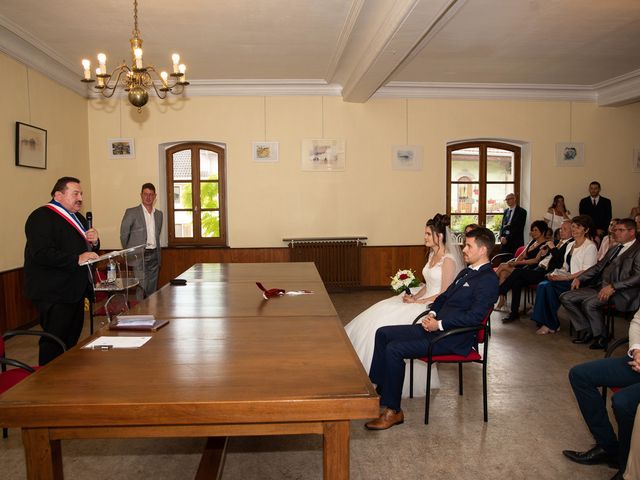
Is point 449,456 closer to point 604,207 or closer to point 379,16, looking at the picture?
point 379,16

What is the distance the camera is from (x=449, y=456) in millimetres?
3070

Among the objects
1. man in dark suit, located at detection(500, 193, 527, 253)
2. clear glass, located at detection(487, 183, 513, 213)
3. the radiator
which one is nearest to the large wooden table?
the radiator

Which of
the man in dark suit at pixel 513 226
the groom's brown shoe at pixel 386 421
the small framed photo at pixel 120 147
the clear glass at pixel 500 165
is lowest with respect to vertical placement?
the groom's brown shoe at pixel 386 421

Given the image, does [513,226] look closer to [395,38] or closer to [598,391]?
[395,38]

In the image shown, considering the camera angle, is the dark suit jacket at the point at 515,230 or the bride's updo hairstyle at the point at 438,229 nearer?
the bride's updo hairstyle at the point at 438,229

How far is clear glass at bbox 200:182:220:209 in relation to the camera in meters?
8.91

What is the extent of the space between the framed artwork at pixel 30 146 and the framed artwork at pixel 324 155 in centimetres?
395

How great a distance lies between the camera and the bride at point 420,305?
4098 millimetres

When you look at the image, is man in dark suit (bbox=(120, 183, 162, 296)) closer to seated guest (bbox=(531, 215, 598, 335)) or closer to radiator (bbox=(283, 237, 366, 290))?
radiator (bbox=(283, 237, 366, 290))

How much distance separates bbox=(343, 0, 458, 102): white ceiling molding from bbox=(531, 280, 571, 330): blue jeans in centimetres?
316

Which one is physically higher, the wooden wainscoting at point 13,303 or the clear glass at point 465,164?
the clear glass at point 465,164

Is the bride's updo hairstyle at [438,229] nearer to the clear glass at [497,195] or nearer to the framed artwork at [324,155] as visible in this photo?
the framed artwork at [324,155]

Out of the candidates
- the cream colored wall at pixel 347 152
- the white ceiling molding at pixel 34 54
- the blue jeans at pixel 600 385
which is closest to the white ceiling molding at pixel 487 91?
the cream colored wall at pixel 347 152

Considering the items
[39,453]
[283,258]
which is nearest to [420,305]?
[39,453]
